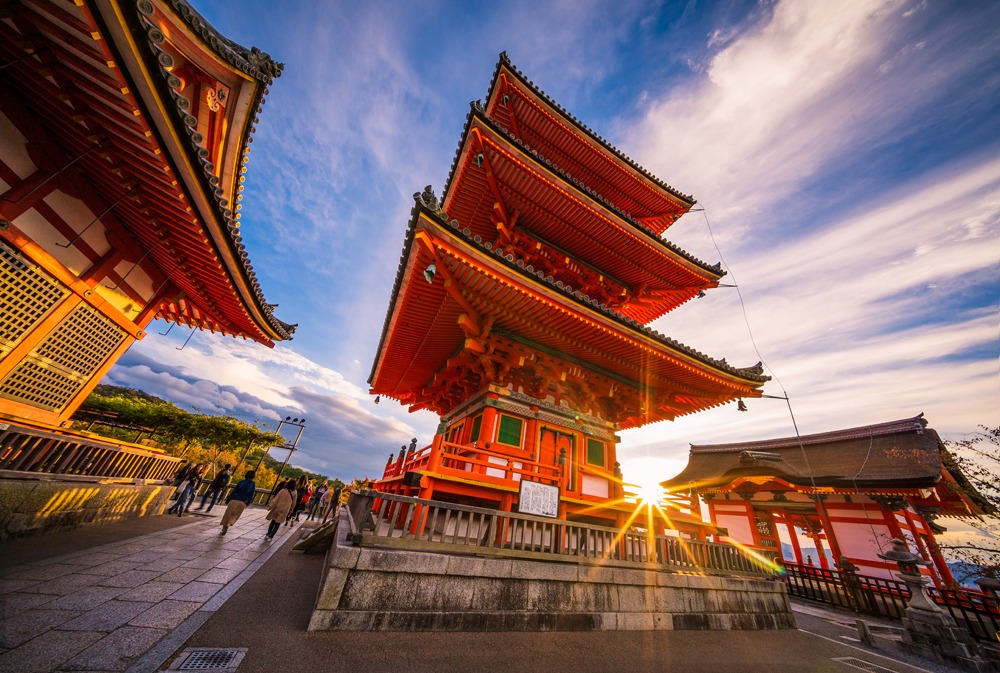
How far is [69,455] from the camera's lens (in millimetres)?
7086

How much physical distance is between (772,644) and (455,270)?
920 cm

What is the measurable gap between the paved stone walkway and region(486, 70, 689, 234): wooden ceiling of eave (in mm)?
13995

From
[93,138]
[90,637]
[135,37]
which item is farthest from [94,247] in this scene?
[90,637]

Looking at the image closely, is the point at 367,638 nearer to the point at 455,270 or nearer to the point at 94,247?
the point at 455,270

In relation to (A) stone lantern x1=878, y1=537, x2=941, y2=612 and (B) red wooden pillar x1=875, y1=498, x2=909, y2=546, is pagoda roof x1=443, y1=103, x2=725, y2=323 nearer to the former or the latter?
(A) stone lantern x1=878, y1=537, x2=941, y2=612

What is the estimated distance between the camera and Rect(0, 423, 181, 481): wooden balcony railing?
5.83 meters

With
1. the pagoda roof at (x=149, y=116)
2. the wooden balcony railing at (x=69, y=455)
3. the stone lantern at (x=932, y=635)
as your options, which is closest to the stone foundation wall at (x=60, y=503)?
the wooden balcony railing at (x=69, y=455)

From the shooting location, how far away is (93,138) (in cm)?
480

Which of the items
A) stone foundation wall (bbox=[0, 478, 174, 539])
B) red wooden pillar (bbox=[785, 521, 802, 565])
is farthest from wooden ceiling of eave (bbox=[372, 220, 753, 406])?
red wooden pillar (bbox=[785, 521, 802, 565])

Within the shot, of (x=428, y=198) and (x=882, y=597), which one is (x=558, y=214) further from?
(x=882, y=597)

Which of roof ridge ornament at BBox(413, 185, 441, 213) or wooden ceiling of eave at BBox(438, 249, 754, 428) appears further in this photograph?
wooden ceiling of eave at BBox(438, 249, 754, 428)

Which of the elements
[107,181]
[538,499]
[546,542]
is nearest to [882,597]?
[546,542]

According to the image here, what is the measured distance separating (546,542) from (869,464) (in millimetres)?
14908

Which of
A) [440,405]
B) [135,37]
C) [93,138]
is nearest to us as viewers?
[135,37]
